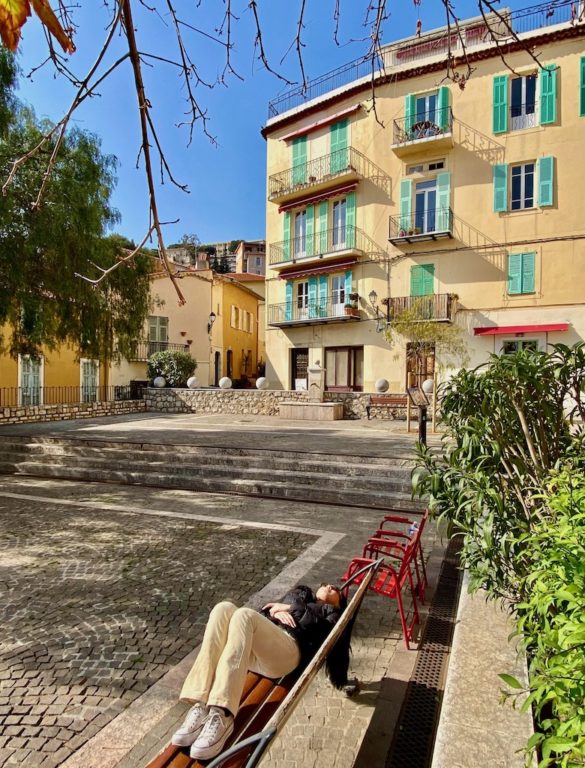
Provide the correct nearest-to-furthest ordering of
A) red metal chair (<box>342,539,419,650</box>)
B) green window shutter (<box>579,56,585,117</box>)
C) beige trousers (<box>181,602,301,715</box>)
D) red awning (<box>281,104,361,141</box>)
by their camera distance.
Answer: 1. beige trousers (<box>181,602,301,715</box>)
2. red metal chair (<box>342,539,419,650</box>)
3. green window shutter (<box>579,56,585,117</box>)
4. red awning (<box>281,104,361,141</box>)

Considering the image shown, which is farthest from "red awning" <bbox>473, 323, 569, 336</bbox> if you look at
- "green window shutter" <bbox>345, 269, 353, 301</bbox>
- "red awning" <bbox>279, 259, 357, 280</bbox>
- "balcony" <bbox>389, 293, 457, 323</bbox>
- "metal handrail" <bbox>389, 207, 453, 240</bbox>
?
"red awning" <bbox>279, 259, 357, 280</bbox>

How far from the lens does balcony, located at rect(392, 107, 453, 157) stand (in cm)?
1909

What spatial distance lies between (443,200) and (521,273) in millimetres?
4458

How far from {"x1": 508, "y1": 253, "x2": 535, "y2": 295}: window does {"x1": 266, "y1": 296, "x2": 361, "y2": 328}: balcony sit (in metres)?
6.35

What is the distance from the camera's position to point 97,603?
384cm

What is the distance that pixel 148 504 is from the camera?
730 cm

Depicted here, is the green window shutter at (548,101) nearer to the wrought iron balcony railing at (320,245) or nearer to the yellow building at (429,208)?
the yellow building at (429,208)

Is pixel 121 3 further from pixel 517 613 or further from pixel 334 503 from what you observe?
pixel 334 503

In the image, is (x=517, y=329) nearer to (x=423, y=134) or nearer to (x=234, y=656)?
(x=423, y=134)

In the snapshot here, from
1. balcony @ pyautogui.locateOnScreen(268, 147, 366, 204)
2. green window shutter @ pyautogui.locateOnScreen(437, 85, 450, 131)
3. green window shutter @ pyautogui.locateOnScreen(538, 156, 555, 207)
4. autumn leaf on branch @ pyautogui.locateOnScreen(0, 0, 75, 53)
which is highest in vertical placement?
green window shutter @ pyautogui.locateOnScreen(437, 85, 450, 131)

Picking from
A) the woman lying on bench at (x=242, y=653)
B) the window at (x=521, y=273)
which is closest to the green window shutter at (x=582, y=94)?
the window at (x=521, y=273)

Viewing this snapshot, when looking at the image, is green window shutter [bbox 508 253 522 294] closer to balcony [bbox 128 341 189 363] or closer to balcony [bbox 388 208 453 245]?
balcony [bbox 388 208 453 245]

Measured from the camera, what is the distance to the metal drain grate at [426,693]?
7.43 feet

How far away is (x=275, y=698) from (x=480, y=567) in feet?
4.12
